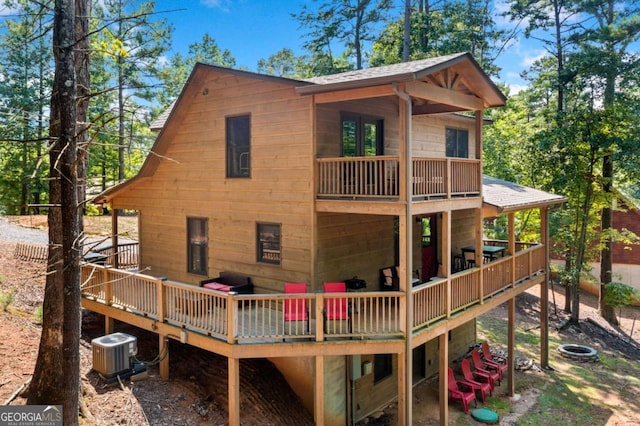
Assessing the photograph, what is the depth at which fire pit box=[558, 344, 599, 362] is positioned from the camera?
18125mm

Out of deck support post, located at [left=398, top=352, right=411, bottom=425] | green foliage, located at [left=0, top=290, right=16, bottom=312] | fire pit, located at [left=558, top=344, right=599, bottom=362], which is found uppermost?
green foliage, located at [left=0, top=290, right=16, bottom=312]

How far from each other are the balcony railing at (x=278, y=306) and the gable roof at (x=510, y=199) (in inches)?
66.8

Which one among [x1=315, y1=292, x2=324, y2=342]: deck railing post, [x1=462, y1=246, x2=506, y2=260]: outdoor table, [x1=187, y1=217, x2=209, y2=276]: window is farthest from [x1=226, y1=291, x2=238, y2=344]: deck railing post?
[x1=462, y1=246, x2=506, y2=260]: outdoor table

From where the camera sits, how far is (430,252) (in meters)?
16.3

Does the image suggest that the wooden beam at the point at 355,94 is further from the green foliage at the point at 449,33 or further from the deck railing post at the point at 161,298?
the green foliage at the point at 449,33

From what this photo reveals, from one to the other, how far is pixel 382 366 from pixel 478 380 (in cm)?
356

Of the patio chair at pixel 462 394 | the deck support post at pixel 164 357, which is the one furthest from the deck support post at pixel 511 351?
the deck support post at pixel 164 357

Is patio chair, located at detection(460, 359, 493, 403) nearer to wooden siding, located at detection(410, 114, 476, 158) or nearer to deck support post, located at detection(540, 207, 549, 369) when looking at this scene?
deck support post, located at detection(540, 207, 549, 369)

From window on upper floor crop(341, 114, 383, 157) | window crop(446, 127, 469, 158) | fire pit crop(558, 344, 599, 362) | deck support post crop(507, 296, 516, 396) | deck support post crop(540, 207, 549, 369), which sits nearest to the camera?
window on upper floor crop(341, 114, 383, 157)

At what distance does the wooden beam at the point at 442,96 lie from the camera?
32.8ft

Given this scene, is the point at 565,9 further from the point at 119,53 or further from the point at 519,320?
the point at 119,53

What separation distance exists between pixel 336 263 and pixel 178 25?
33685 mm

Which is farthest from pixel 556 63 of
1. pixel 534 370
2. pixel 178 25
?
pixel 178 25

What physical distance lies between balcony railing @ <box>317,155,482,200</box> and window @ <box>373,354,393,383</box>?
16.8 ft
